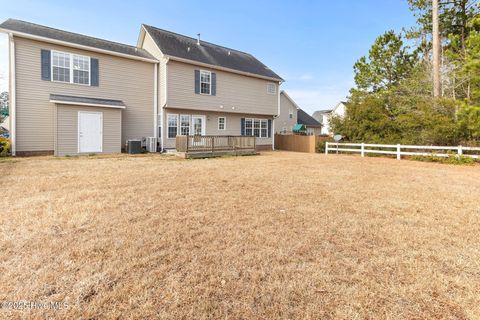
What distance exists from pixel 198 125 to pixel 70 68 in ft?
24.6

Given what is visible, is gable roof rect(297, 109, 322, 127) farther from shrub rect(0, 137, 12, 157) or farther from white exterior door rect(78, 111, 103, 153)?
shrub rect(0, 137, 12, 157)

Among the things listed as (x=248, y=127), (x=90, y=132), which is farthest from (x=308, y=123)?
(x=90, y=132)

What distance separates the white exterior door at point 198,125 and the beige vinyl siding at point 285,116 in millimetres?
12766

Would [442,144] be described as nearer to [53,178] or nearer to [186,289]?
[186,289]

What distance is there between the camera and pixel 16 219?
395cm

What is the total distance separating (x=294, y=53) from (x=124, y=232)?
24.8 meters

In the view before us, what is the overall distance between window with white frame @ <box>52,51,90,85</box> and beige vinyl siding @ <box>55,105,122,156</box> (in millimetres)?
1579

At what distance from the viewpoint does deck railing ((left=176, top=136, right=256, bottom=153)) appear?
13.2 m

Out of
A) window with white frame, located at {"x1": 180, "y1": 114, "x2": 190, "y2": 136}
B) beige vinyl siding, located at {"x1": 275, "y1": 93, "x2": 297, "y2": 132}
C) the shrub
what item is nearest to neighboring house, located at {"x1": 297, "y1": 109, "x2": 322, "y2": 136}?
beige vinyl siding, located at {"x1": 275, "y1": 93, "x2": 297, "y2": 132}

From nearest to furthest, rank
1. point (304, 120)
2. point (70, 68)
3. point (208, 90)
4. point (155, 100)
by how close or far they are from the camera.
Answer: point (70, 68)
point (155, 100)
point (208, 90)
point (304, 120)

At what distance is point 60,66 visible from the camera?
1270 cm

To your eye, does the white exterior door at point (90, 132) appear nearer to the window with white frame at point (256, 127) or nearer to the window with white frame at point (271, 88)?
the window with white frame at point (256, 127)

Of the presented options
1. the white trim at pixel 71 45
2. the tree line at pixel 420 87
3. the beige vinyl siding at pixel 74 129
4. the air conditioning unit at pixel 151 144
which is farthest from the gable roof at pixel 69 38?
the tree line at pixel 420 87

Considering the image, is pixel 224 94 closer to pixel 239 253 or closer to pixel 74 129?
pixel 74 129
